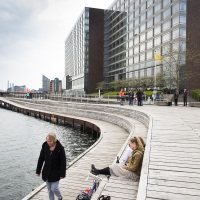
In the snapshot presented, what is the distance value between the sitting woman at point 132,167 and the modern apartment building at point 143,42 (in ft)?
95.3

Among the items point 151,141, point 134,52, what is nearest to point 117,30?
point 134,52

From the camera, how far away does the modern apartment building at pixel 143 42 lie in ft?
167

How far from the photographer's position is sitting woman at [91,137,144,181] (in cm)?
595

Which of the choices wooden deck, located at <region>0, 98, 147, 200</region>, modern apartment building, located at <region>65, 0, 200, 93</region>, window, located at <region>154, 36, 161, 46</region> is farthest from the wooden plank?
window, located at <region>154, 36, 161, 46</region>

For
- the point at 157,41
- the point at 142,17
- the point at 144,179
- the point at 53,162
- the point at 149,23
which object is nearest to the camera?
the point at 144,179

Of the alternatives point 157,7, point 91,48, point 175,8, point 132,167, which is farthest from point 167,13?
point 132,167

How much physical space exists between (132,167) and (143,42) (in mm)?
64376

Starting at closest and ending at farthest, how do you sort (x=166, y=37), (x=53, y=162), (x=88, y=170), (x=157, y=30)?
(x=53, y=162) → (x=88, y=170) → (x=166, y=37) → (x=157, y=30)

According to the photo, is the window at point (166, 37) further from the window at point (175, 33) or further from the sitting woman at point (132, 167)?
the sitting woman at point (132, 167)

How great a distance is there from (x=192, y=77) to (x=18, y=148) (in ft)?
145

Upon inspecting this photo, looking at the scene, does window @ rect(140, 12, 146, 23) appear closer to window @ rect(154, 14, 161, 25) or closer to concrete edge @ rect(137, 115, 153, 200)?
window @ rect(154, 14, 161, 25)

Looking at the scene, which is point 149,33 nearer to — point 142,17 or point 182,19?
point 142,17

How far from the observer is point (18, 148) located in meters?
16.3

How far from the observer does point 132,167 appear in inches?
235
